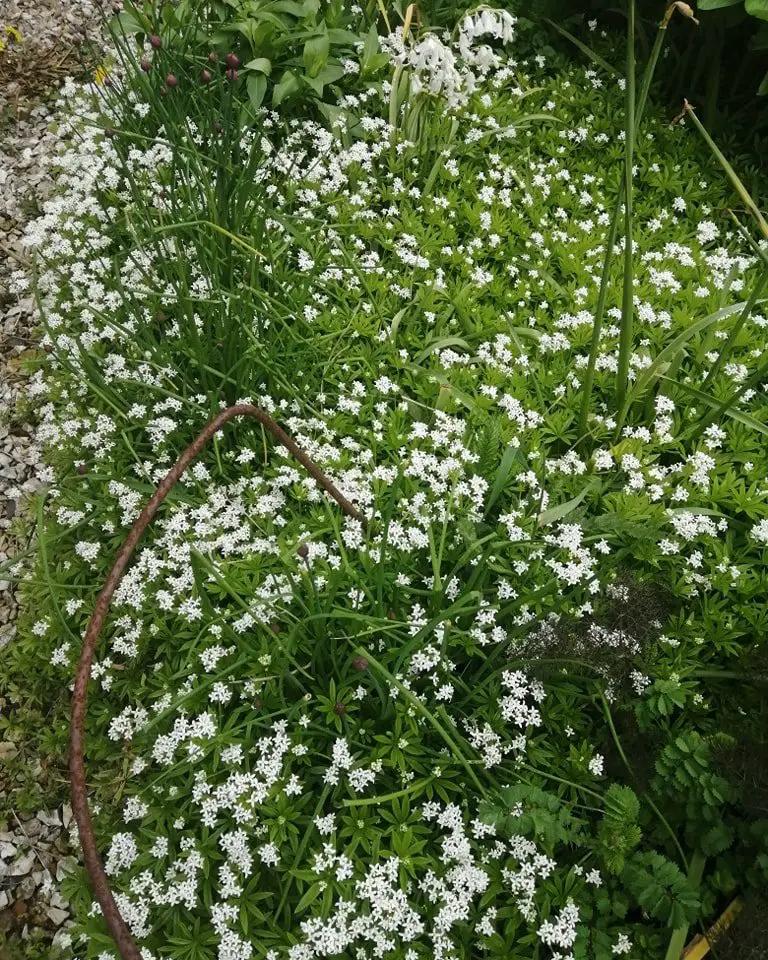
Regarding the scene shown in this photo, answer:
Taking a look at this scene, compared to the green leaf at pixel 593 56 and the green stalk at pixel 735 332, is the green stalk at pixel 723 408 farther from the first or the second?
the green leaf at pixel 593 56

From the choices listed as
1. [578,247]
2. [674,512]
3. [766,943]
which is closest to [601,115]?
[578,247]

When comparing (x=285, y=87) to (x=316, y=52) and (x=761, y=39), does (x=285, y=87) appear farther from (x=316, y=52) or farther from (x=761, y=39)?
(x=761, y=39)

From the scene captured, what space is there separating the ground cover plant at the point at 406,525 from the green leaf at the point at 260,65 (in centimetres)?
12

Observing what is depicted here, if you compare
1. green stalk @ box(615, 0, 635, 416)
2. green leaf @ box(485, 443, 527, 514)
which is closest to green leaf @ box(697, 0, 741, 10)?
green stalk @ box(615, 0, 635, 416)

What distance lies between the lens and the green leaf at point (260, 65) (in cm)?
434

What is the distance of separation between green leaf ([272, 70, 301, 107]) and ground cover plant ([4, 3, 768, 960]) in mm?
166

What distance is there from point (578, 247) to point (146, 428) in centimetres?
254

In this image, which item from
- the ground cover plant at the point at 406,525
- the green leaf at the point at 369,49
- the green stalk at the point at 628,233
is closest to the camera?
the ground cover plant at the point at 406,525

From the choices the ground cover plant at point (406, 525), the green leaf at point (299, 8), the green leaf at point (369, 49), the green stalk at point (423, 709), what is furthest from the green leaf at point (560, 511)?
the green leaf at point (299, 8)

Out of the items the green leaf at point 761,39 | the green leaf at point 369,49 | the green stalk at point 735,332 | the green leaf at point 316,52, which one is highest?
the green leaf at point 761,39

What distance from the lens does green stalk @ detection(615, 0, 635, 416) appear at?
2.73m

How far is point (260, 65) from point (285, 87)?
179 mm

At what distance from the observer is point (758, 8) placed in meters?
4.00

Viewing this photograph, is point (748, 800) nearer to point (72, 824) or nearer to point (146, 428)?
point (72, 824)
